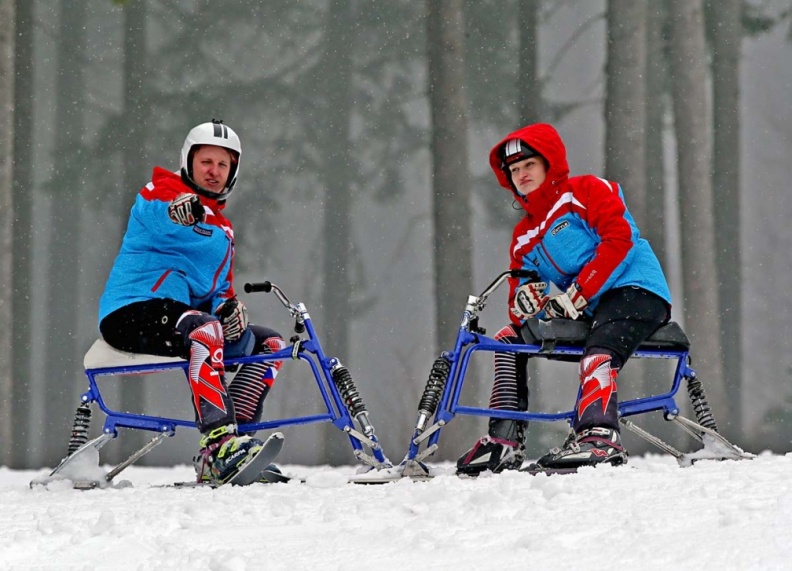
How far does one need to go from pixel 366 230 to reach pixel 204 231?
7.20m

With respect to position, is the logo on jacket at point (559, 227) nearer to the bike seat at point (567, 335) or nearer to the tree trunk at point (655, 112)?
the bike seat at point (567, 335)

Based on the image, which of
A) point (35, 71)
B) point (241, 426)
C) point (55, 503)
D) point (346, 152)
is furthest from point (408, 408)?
point (55, 503)

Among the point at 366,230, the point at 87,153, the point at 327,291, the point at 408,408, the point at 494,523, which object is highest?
the point at 87,153

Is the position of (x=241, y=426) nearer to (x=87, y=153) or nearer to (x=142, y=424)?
(x=142, y=424)

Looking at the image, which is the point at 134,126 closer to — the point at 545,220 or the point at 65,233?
the point at 65,233

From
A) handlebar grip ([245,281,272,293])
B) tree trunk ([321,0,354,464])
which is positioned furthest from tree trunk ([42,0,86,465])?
handlebar grip ([245,281,272,293])

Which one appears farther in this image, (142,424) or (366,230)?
(366,230)

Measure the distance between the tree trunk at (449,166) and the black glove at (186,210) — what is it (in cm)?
477

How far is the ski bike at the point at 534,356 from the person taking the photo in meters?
4.84

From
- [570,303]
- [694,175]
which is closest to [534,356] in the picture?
[570,303]

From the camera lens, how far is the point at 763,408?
11250 mm

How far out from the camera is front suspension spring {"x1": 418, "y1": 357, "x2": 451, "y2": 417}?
16.0ft

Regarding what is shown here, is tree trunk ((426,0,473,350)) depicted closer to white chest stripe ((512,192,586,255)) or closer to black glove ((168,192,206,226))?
white chest stripe ((512,192,586,255))

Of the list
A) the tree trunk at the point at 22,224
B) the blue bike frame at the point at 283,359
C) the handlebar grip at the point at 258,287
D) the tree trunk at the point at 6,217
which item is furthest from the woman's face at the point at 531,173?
the tree trunk at the point at 22,224
